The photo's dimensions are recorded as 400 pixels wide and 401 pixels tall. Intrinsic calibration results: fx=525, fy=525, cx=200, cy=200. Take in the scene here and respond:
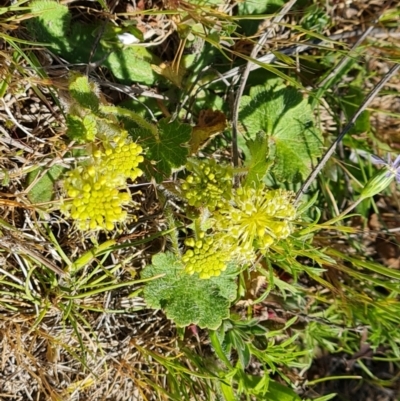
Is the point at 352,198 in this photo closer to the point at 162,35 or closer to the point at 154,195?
the point at 154,195

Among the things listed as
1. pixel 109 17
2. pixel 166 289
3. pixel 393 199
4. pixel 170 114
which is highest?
pixel 109 17

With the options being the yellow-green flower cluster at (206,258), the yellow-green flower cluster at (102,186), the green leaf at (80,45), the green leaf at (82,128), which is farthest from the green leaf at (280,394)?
the green leaf at (80,45)

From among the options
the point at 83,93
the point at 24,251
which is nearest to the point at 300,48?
the point at 83,93

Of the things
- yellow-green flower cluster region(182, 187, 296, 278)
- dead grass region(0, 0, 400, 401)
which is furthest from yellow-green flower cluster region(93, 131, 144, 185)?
dead grass region(0, 0, 400, 401)

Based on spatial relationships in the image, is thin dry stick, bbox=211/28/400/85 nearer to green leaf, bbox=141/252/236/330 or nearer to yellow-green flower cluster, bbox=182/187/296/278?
yellow-green flower cluster, bbox=182/187/296/278

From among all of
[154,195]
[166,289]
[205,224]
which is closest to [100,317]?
[166,289]
